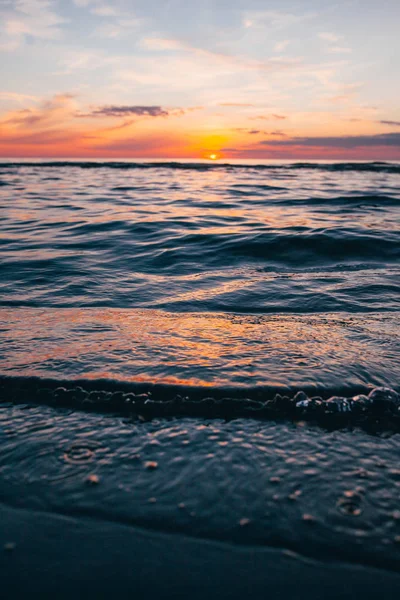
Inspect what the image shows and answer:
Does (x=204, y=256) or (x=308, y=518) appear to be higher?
(x=204, y=256)

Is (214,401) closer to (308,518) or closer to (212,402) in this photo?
(212,402)

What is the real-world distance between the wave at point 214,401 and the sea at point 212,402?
0.4 inches

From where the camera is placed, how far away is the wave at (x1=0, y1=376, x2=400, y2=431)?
272cm

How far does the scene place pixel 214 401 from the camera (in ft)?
9.35

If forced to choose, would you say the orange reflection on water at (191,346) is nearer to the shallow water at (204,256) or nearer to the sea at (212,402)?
the sea at (212,402)

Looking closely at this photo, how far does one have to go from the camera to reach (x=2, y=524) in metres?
1.88

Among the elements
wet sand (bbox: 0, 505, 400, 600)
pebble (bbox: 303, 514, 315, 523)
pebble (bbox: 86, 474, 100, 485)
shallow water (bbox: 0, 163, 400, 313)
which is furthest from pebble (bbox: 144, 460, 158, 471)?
shallow water (bbox: 0, 163, 400, 313)

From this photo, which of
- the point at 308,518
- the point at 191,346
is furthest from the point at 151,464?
the point at 191,346

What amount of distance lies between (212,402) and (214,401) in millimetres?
15

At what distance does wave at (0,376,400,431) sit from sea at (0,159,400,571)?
0.04ft

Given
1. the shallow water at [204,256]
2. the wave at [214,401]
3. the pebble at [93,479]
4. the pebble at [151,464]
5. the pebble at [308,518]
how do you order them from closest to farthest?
the pebble at [308,518], the pebble at [93,479], the pebble at [151,464], the wave at [214,401], the shallow water at [204,256]

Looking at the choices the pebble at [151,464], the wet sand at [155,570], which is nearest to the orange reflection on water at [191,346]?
the pebble at [151,464]

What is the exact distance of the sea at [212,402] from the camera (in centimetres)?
197

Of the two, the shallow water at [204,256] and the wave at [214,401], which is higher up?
the shallow water at [204,256]
